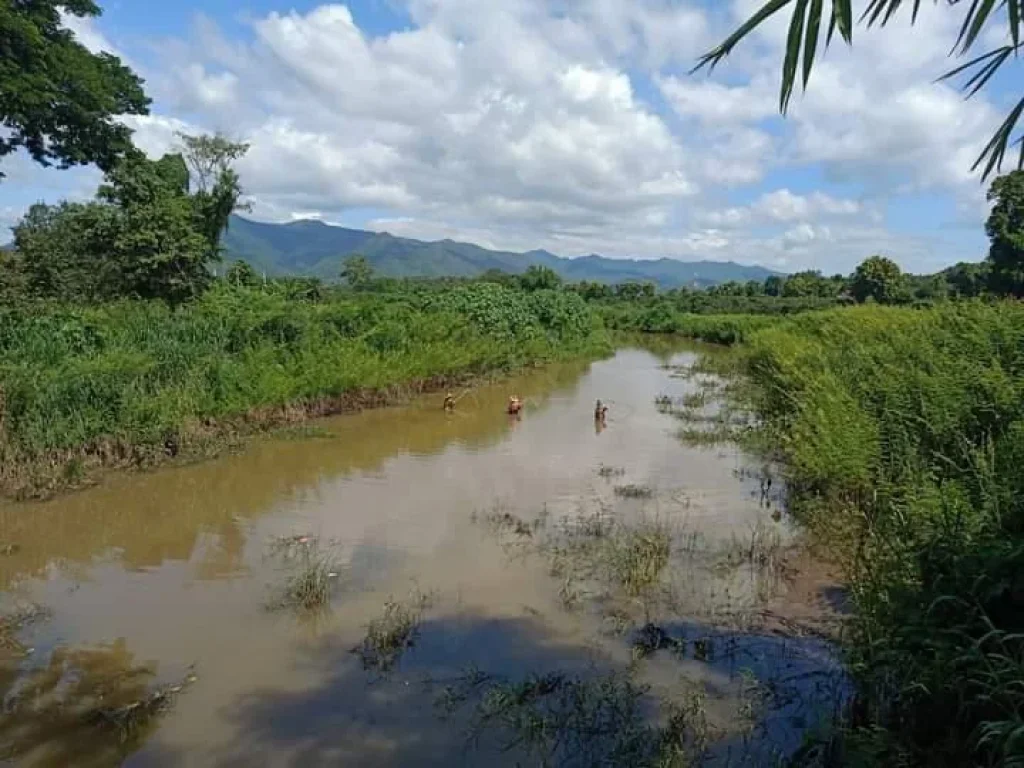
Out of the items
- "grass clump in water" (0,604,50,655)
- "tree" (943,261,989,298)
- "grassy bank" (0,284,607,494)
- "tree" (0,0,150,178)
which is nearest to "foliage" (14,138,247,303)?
"tree" (0,0,150,178)

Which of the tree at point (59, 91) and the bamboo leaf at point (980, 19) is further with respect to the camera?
the tree at point (59, 91)

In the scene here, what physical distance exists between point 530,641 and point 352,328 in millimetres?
12473

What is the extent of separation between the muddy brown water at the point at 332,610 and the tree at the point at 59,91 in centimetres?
1109

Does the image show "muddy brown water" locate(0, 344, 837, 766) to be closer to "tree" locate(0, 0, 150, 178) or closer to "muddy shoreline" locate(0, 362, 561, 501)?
"muddy shoreline" locate(0, 362, 561, 501)

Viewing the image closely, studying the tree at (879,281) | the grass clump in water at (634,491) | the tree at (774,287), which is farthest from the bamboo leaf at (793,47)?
the tree at (774,287)

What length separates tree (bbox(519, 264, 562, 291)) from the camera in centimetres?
3697

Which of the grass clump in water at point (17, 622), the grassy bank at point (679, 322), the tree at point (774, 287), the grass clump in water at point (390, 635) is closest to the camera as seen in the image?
the grass clump in water at point (390, 635)

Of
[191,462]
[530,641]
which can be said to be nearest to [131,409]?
[191,462]

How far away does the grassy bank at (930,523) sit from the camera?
305 cm

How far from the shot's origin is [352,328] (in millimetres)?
16875

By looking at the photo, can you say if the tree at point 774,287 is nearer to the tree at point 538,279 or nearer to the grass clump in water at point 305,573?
the tree at point 538,279

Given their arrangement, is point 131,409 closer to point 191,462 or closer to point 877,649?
point 191,462

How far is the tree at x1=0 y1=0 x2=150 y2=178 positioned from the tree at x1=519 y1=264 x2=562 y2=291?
20.0 metres

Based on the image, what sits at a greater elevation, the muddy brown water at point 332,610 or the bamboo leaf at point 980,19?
the bamboo leaf at point 980,19
